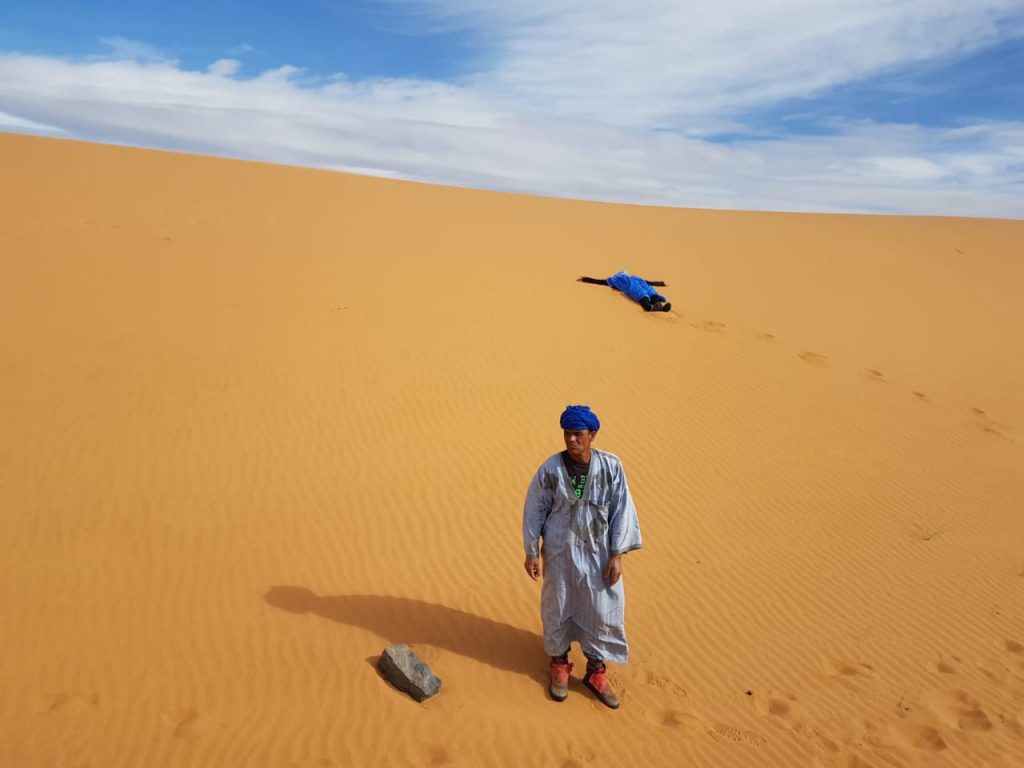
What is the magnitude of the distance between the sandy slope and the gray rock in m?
0.08

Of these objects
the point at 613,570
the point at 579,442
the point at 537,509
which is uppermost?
the point at 579,442

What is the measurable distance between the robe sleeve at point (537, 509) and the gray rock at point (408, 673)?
35.6 inches

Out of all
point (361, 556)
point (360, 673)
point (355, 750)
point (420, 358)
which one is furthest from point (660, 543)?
point (420, 358)

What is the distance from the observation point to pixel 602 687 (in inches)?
161

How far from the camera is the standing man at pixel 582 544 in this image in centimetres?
383

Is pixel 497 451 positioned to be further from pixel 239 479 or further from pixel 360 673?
pixel 360 673

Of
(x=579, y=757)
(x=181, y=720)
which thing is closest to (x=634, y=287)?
(x=579, y=757)

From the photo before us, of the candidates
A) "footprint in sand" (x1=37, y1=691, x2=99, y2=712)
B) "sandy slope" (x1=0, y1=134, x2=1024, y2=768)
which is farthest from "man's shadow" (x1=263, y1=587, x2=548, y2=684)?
"footprint in sand" (x1=37, y1=691, x2=99, y2=712)

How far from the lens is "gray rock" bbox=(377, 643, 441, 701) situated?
394 centimetres

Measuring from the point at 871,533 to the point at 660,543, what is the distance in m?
2.05

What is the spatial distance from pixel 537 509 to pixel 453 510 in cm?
266

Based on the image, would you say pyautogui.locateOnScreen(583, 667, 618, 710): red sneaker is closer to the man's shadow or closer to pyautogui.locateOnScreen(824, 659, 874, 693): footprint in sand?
the man's shadow

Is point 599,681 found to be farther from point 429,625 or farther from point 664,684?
point 429,625

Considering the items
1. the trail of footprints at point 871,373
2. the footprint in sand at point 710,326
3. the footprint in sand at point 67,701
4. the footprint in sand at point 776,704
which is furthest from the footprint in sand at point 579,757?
the footprint in sand at point 710,326
